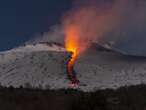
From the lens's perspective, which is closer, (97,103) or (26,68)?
(97,103)

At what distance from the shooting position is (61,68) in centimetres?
12462

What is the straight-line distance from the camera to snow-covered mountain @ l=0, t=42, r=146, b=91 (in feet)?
357

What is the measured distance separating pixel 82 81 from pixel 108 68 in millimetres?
24143

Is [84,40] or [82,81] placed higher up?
[84,40]

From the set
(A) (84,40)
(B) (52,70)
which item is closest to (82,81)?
(B) (52,70)

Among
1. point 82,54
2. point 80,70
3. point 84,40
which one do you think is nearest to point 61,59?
point 80,70

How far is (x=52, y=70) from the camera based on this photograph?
120562mm

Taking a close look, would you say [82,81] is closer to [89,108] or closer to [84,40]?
[84,40]

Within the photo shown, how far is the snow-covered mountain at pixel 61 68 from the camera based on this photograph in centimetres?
10881

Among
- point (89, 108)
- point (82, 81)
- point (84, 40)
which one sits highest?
point (84, 40)

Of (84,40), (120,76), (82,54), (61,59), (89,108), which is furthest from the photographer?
(84,40)

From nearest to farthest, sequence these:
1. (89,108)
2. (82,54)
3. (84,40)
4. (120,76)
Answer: (89,108), (120,76), (82,54), (84,40)

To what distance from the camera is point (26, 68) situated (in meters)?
124

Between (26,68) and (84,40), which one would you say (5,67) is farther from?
(84,40)
